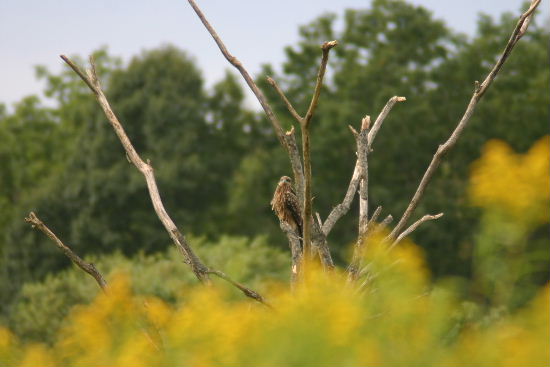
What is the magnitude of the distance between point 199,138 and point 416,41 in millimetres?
7764

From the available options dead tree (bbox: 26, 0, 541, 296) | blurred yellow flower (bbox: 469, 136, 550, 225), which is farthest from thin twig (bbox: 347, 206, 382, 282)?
blurred yellow flower (bbox: 469, 136, 550, 225)

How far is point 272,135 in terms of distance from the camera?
113ft

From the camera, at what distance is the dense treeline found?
98.0 ft

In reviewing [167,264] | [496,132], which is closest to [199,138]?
[496,132]

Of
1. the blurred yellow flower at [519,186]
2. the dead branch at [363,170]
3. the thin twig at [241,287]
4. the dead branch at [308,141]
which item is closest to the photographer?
the blurred yellow flower at [519,186]

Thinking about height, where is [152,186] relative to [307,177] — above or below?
above

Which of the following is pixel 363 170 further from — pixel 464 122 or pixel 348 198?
pixel 464 122

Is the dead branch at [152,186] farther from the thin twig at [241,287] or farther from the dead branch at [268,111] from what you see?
the dead branch at [268,111]

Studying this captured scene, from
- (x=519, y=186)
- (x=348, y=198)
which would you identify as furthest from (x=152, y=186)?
(x=519, y=186)

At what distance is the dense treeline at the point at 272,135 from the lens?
29859 mm

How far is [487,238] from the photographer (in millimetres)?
1518

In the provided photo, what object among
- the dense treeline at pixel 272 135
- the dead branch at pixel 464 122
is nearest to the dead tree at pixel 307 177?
the dead branch at pixel 464 122

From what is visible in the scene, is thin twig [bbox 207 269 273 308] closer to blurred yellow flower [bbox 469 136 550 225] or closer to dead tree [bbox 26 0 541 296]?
dead tree [bbox 26 0 541 296]

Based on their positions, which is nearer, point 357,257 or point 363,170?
point 357,257
